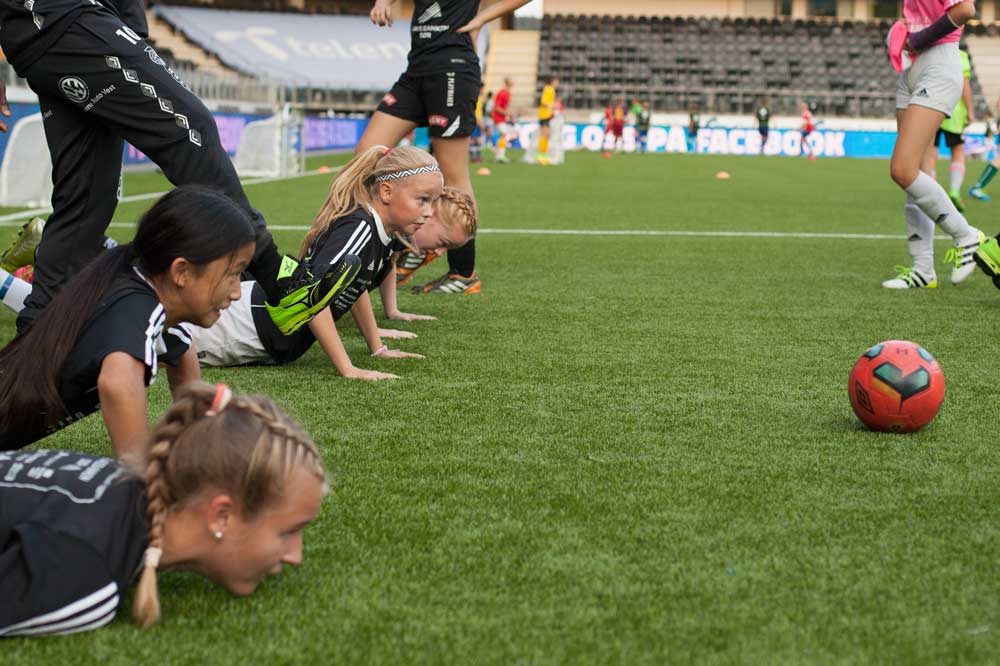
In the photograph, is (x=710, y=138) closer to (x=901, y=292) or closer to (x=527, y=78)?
(x=527, y=78)

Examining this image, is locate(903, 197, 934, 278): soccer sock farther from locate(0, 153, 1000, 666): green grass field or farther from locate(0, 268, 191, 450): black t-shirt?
locate(0, 268, 191, 450): black t-shirt

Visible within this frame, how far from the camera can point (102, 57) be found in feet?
11.0

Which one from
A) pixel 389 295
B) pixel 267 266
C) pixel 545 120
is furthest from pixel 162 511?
pixel 545 120

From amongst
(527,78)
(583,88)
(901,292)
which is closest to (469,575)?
(901,292)

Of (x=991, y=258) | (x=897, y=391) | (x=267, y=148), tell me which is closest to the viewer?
(x=897, y=391)

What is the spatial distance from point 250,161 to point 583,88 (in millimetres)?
29457

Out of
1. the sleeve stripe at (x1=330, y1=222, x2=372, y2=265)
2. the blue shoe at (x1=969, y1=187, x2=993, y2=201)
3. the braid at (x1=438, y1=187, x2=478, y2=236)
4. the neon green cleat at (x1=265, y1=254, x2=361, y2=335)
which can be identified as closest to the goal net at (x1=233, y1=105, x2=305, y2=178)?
the blue shoe at (x1=969, y1=187, x2=993, y2=201)

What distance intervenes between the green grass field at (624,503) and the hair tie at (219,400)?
0.36 meters

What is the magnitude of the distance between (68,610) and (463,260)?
4.50m

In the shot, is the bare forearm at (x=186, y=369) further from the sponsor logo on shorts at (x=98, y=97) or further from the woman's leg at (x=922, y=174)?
the woman's leg at (x=922, y=174)

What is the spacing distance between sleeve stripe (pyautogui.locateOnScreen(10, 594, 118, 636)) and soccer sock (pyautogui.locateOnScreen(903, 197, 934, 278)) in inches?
223

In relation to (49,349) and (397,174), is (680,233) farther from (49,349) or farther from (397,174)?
(49,349)

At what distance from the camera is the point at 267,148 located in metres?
17.9

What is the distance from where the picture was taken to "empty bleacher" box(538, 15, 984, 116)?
150 ft
